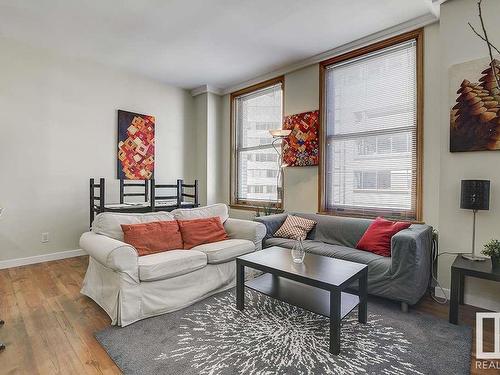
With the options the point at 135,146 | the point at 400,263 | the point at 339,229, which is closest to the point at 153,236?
the point at 339,229

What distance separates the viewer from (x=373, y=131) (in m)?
3.43

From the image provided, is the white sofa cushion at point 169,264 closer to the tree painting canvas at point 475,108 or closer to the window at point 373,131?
the window at point 373,131

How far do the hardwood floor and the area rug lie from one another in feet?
0.39

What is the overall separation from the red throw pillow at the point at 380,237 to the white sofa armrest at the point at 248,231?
1.03 m

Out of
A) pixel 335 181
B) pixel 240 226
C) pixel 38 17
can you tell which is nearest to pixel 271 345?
pixel 240 226

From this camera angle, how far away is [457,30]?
8.41 feet

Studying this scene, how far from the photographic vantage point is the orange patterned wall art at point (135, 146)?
442cm

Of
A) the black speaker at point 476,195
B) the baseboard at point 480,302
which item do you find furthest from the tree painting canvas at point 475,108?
the baseboard at point 480,302

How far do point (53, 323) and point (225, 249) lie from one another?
4.77 ft

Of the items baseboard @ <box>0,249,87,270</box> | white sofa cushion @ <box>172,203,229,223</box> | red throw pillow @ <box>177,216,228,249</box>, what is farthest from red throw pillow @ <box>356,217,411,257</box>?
baseboard @ <box>0,249,87,270</box>

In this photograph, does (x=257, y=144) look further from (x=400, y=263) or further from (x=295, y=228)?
(x=400, y=263)

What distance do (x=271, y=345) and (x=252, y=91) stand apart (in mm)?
4019

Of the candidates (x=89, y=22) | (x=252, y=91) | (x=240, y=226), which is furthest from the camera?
(x=252, y=91)

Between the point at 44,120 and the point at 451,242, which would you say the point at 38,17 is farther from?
the point at 451,242
